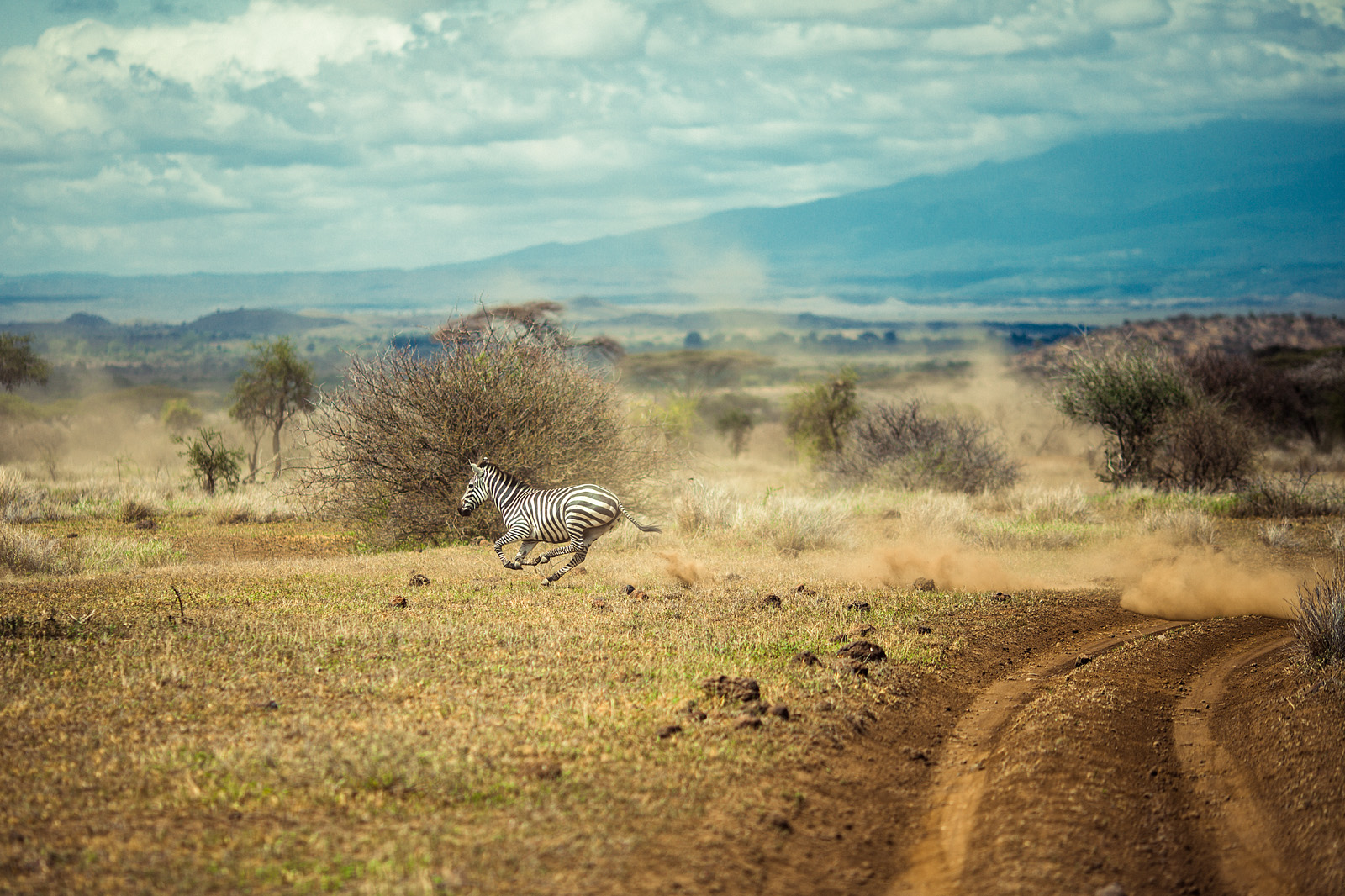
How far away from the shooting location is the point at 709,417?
62.1m

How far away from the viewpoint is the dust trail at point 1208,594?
13.6 m

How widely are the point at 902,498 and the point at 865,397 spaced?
21.6 meters

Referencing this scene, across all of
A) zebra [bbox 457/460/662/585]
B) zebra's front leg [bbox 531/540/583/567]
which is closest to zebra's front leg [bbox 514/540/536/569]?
zebra [bbox 457/460/662/585]

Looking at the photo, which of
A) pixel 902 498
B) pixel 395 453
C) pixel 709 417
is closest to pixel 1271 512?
pixel 902 498

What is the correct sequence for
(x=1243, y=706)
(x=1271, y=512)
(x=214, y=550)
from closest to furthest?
(x=1243, y=706) < (x=214, y=550) < (x=1271, y=512)

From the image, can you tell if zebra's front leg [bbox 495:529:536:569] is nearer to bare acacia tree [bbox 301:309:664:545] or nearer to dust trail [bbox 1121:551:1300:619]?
bare acacia tree [bbox 301:309:664:545]

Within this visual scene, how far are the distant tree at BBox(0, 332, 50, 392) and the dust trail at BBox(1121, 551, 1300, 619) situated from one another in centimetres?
4906

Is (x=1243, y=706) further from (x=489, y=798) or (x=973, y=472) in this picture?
(x=973, y=472)

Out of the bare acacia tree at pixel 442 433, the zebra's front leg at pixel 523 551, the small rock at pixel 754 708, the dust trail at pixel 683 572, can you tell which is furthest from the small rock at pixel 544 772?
the bare acacia tree at pixel 442 433

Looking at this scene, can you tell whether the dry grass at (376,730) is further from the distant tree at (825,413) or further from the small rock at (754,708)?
the distant tree at (825,413)

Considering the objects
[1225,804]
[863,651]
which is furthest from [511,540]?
[1225,804]

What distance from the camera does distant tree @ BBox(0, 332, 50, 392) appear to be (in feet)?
154

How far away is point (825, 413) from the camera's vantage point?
42.2 m

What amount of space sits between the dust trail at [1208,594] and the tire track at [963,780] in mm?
2865
